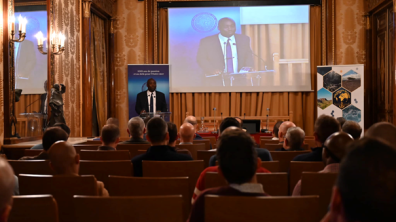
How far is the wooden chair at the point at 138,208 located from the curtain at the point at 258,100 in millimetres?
8941

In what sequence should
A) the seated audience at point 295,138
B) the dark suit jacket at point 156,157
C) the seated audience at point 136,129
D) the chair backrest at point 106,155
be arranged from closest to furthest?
the dark suit jacket at point 156,157
the chair backrest at point 106,155
the seated audience at point 295,138
the seated audience at point 136,129

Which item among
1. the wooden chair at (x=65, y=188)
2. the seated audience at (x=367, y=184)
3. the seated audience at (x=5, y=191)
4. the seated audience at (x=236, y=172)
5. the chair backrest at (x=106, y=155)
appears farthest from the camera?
the chair backrest at (x=106, y=155)

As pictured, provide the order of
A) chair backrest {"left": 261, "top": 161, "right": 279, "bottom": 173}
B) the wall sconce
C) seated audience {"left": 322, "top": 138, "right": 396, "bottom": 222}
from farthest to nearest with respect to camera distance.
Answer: the wall sconce → chair backrest {"left": 261, "top": 161, "right": 279, "bottom": 173} → seated audience {"left": 322, "top": 138, "right": 396, "bottom": 222}

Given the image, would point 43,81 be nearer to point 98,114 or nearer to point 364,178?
point 98,114

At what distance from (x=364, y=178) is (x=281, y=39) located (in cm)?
1005

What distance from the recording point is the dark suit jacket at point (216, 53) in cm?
1038

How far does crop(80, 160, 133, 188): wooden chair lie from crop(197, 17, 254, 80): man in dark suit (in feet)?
25.8

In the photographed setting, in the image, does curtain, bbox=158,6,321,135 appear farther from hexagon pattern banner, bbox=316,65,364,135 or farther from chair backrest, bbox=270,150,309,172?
chair backrest, bbox=270,150,309,172

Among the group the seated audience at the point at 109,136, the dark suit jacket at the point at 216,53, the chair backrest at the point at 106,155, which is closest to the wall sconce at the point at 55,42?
the seated audience at the point at 109,136

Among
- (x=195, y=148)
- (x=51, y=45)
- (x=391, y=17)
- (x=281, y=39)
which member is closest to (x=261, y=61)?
(x=281, y=39)

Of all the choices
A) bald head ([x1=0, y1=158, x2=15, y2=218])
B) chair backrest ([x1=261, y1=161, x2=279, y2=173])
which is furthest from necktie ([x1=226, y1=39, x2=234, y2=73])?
bald head ([x1=0, y1=158, x2=15, y2=218])

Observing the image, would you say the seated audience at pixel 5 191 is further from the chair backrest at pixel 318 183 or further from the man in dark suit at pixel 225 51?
the man in dark suit at pixel 225 51

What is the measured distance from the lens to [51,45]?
22.2ft

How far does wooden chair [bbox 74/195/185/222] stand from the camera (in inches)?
58.2
